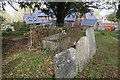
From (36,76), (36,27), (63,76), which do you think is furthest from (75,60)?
(36,27)

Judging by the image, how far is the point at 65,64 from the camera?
7.02 metres

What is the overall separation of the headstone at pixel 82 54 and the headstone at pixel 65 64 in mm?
735

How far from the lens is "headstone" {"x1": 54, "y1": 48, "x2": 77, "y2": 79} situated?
22.3 ft

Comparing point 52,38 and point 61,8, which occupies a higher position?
point 61,8

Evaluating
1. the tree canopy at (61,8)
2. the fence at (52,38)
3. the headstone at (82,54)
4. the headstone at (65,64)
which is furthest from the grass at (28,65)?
the tree canopy at (61,8)

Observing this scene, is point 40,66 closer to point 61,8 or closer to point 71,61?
point 71,61

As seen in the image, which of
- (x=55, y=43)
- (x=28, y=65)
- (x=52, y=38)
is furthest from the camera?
(x=52, y=38)

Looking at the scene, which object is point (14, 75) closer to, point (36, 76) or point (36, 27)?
point (36, 76)

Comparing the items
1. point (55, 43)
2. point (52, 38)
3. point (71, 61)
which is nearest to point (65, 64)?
point (71, 61)

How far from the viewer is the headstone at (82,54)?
8.39 metres

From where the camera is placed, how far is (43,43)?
10.7 metres

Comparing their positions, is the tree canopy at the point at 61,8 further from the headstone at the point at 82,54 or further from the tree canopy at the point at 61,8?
the headstone at the point at 82,54

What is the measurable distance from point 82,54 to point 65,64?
84.8 inches

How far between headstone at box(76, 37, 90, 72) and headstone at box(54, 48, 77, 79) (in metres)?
0.73
